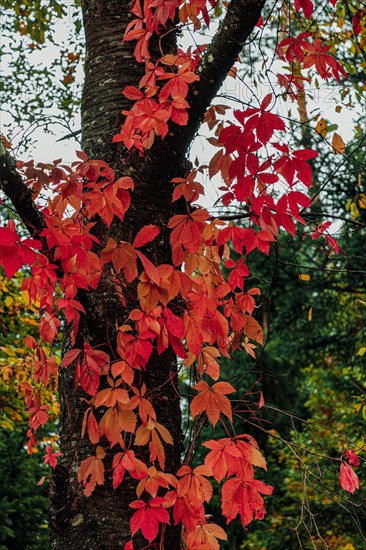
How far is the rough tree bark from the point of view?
199 cm

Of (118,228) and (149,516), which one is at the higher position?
(118,228)

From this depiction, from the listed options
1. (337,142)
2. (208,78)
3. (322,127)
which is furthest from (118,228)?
(322,127)

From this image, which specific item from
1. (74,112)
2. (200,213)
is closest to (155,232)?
(200,213)

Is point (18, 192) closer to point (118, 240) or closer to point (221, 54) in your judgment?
point (118, 240)

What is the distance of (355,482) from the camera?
7.55 feet

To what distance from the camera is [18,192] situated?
78.6 inches

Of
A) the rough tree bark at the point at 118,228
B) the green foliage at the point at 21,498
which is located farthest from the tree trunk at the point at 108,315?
the green foliage at the point at 21,498

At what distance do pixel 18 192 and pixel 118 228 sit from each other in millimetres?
385

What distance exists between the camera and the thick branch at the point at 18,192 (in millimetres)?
1966

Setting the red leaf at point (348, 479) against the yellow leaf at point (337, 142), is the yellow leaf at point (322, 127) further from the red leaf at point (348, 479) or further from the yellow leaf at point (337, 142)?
the red leaf at point (348, 479)

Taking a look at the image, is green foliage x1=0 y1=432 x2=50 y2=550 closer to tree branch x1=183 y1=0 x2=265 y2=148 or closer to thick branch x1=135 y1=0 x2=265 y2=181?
thick branch x1=135 y1=0 x2=265 y2=181

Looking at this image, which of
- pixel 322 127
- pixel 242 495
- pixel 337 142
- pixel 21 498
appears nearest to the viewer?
pixel 242 495

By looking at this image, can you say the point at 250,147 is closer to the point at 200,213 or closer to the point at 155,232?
the point at 200,213

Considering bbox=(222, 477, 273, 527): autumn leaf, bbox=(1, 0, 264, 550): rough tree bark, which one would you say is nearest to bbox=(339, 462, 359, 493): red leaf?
bbox=(222, 477, 273, 527): autumn leaf
